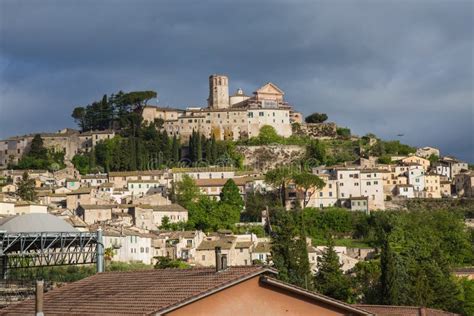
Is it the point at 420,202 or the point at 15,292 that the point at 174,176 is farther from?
the point at 15,292

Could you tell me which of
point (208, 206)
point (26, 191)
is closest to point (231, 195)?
point (208, 206)

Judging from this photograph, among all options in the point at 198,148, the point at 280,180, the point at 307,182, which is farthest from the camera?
the point at 198,148

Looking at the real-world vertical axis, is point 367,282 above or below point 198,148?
below

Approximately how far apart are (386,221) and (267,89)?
143 feet

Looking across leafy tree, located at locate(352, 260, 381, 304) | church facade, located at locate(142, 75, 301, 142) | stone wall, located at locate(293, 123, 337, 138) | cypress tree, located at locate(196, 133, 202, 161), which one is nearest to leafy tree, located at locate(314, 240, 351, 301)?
leafy tree, located at locate(352, 260, 381, 304)

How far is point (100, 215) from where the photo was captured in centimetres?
8075

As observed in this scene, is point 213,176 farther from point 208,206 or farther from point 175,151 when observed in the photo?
point 208,206

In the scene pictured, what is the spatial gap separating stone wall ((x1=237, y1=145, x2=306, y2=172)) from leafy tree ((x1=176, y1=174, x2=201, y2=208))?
20.0 meters

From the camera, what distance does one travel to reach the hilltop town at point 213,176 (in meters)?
75.4

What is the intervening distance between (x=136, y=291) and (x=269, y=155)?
9761cm

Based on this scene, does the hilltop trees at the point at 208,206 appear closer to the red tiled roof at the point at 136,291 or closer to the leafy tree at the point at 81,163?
the leafy tree at the point at 81,163

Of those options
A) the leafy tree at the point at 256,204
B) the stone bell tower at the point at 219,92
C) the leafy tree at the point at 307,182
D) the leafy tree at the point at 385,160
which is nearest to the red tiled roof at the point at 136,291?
the leafy tree at the point at 256,204

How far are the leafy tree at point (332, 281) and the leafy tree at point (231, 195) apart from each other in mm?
35372

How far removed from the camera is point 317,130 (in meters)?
124
